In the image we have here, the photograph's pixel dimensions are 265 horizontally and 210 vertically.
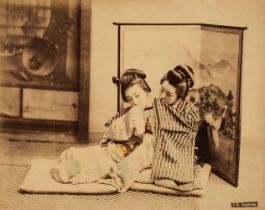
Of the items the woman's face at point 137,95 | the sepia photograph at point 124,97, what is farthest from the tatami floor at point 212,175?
the woman's face at point 137,95

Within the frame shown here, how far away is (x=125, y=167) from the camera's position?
4.19 feet

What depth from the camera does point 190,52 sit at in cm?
128

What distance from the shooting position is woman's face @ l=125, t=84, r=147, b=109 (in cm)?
129

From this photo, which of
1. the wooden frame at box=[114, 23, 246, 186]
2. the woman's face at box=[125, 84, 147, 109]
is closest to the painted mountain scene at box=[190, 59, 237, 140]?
the wooden frame at box=[114, 23, 246, 186]

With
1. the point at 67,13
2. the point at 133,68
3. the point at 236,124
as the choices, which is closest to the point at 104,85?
the point at 133,68

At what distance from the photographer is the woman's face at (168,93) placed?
4.22ft

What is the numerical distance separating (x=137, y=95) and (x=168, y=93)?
0.07 m

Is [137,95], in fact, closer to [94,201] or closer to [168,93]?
[168,93]

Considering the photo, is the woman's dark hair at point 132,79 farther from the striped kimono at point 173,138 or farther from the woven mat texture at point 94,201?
the woven mat texture at point 94,201

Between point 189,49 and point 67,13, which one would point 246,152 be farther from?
point 67,13

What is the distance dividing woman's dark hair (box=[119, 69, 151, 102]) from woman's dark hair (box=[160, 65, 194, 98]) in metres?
0.04

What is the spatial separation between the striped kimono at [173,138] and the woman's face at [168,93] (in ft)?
0.03

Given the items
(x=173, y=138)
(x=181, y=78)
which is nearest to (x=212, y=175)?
(x=173, y=138)

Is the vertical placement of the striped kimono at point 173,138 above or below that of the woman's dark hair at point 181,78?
below
